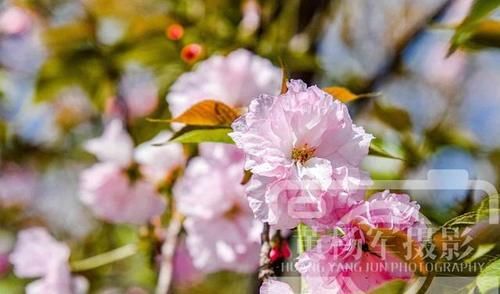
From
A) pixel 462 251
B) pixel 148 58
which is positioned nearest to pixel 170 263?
pixel 148 58

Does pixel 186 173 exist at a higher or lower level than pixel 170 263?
higher

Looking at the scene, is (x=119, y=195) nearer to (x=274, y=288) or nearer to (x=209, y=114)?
(x=209, y=114)

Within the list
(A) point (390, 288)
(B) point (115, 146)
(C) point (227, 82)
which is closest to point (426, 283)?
(A) point (390, 288)

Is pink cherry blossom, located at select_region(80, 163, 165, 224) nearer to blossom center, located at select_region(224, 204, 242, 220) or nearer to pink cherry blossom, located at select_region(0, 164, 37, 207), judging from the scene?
blossom center, located at select_region(224, 204, 242, 220)

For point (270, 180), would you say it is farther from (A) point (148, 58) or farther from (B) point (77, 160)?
(B) point (77, 160)

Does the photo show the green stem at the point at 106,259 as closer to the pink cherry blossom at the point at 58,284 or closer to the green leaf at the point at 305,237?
the pink cherry blossom at the point at 58,284

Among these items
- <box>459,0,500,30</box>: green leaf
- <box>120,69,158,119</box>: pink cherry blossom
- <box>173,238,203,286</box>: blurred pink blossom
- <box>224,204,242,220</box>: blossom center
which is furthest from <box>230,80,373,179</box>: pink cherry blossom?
<box>120,69,158,119</box>: pink cherry blossom
